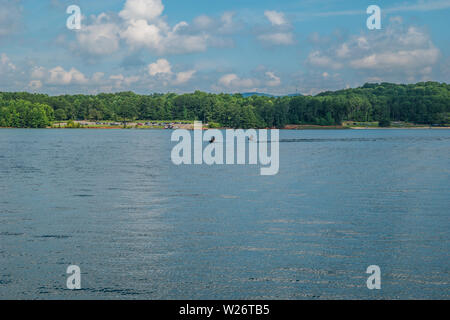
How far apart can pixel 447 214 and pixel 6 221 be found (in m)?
25.4

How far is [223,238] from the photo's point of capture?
25141 mm

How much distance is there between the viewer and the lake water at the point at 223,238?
18328mm

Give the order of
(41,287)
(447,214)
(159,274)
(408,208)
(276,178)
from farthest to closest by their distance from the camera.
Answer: (276,178)
(408,208)
(447,214)
(159,274)
(41,287)

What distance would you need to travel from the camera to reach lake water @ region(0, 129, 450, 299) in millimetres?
18328

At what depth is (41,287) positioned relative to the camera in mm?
18125

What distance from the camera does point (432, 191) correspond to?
139 ft

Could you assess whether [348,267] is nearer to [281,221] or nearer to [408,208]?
[281,221]
